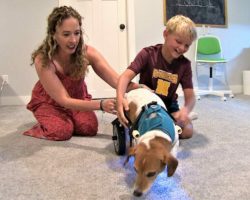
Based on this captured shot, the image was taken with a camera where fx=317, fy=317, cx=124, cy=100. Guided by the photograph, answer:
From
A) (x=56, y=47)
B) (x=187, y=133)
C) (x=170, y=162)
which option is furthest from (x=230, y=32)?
(x=170, y=162)

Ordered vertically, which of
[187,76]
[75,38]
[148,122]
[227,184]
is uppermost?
[75,38]

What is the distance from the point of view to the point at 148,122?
1.17 metres

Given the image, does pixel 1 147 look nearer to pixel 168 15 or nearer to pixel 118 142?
pixel 118 142

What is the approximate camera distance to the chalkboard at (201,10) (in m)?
3.89

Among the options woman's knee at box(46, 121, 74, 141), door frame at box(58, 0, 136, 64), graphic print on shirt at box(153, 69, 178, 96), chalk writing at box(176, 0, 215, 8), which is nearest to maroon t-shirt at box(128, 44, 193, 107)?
graphic print on shirt at box(153, 69, 178, 96)

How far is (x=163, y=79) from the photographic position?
5.63 ft

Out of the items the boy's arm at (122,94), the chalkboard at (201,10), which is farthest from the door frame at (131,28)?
the boy's arm at (122,94)

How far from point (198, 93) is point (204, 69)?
0.47 meters

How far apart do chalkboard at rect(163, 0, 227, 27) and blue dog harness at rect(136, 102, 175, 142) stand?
284cm

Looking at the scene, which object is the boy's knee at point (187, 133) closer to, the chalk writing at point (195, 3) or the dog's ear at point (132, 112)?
the dog's ear at point (132, 112)

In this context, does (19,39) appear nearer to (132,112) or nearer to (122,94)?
(122,94)

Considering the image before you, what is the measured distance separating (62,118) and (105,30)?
6.78 ft

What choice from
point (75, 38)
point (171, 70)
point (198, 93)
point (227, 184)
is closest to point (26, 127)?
point (75, 38)

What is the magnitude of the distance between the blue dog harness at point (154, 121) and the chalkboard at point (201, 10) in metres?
2.84
